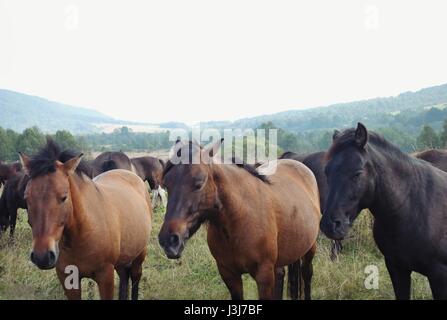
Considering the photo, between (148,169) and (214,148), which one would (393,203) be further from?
(148,169)

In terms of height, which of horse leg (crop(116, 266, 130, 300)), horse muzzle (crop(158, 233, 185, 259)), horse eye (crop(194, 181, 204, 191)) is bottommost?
horse leg (crop(116, 266, 130, 300))

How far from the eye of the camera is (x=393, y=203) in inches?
157

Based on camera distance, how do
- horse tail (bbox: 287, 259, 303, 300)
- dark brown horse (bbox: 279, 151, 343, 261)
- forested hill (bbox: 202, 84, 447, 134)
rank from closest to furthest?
1. horse tail (bbox: 287, 259, 303, 300)
2. dark brown horse (bbox: 279, 151, 343, 261)
3. forested hill (bbox: 202, 84, 447, 134)

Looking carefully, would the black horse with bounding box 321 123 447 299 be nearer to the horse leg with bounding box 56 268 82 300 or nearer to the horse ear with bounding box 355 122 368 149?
the horse ear with bounding box 355 122 368 149

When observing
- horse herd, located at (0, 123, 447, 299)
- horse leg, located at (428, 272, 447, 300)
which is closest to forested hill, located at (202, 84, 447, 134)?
horse herd, located at (0, 123, 447, 299)

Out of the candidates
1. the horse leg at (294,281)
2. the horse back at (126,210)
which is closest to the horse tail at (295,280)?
the horse leg at (294,281)

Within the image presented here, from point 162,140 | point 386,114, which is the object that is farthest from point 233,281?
point 386,114

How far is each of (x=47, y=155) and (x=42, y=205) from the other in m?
0.56

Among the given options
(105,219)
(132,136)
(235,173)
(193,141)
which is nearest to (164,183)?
(193,141)

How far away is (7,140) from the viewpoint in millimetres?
56125

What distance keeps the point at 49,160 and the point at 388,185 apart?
9.56ft

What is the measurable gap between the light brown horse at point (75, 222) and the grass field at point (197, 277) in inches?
54.2

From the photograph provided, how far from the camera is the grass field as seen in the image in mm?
6000

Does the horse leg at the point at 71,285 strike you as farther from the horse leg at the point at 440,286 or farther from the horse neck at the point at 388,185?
the horse leg at the point at 440,286
